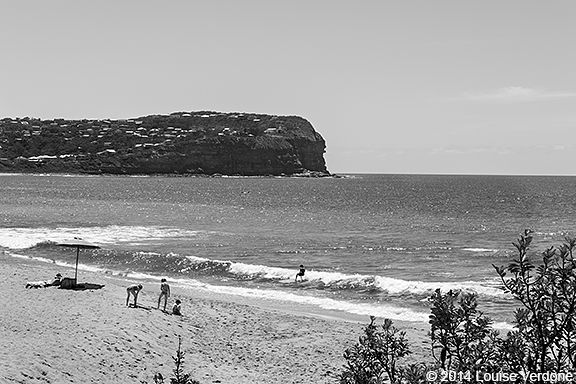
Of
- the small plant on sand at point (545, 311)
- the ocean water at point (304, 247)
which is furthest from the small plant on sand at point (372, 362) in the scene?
the ocean water at point (304, 247)

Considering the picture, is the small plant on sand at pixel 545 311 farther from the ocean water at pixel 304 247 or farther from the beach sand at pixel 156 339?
the beach sand at pixel 156 339

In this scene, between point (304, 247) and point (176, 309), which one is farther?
point (304, 247)

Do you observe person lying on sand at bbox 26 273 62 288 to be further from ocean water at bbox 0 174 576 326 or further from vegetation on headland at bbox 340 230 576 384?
vegetation on headland at bbox 340 230 576 384

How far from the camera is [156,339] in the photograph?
55.5ft

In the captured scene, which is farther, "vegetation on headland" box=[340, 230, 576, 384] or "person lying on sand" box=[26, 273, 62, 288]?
"person lying on sand" box=[26, 273, 62, 288]

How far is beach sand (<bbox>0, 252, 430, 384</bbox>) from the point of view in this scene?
44.8 ft

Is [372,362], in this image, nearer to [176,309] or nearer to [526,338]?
[526,338]

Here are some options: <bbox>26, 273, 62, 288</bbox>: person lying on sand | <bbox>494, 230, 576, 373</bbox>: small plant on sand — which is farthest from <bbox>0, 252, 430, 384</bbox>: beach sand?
<bbox>494, 230, 576, 373</bbox>: small plant on sand

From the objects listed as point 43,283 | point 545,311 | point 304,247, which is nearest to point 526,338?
point 545,311

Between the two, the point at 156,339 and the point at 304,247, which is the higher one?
the point at 304,247

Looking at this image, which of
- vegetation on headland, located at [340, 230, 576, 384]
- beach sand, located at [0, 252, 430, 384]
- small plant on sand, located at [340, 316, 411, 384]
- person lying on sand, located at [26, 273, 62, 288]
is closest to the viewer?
vegetation on headland, located at [340, 230, 576, 384]

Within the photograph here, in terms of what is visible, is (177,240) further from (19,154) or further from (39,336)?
(19,154)

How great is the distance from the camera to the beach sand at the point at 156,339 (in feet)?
44.8

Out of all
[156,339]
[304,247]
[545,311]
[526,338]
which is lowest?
[156,339]
